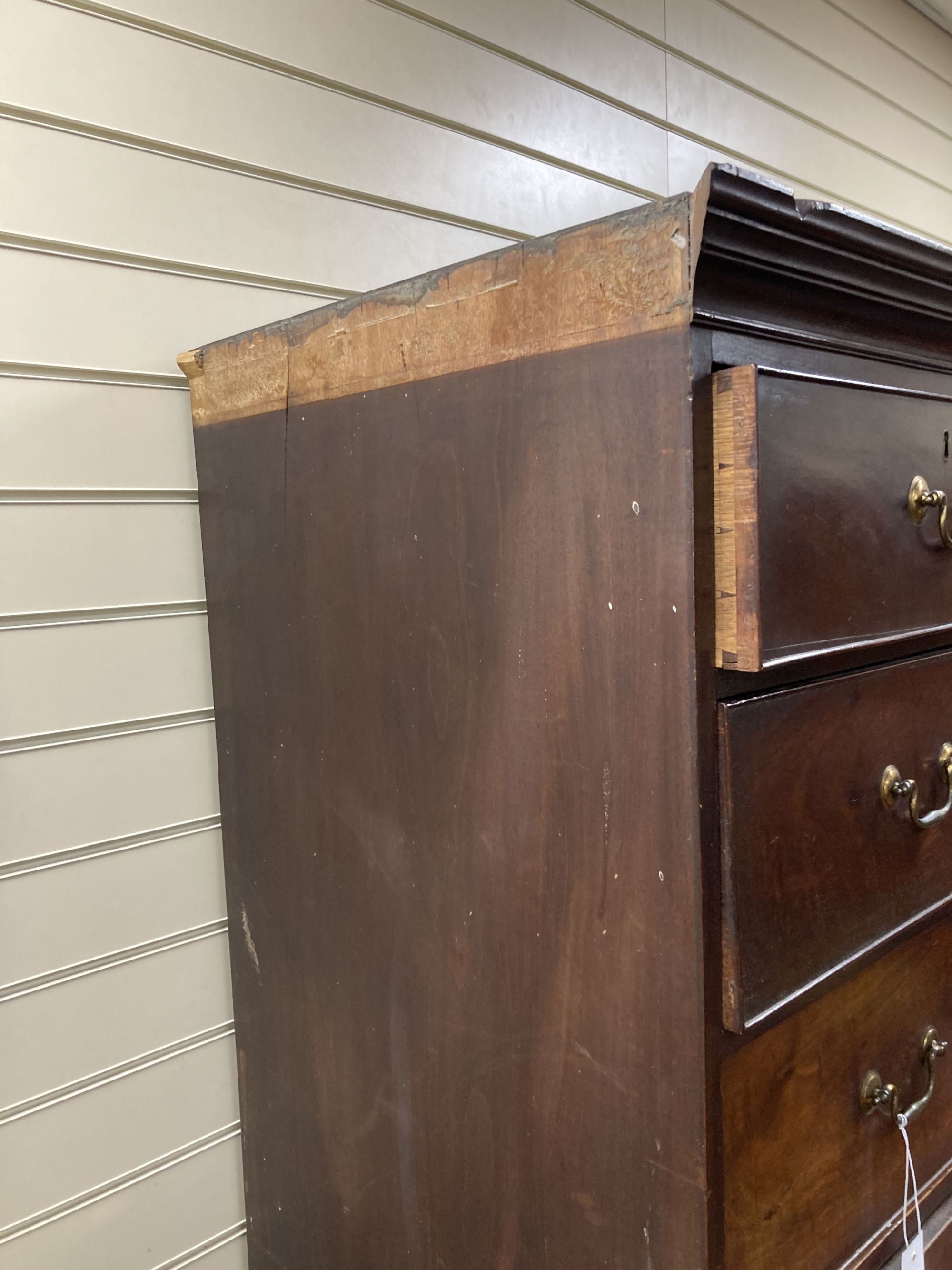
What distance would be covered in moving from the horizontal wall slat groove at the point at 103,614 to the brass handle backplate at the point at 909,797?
71cm

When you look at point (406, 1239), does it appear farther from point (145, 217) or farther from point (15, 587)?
point (145, 217)

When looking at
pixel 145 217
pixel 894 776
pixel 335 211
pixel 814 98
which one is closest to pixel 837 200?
pixel 814 98

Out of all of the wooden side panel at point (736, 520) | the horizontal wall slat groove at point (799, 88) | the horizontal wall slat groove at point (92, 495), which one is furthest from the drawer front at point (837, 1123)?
the horizontal wall slat groove at point (799, 88)

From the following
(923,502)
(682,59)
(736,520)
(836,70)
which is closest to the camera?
(736,520)

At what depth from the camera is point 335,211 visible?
1125 millimetres

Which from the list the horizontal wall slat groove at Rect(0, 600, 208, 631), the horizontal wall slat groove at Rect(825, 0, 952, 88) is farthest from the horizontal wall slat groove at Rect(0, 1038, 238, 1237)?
the horizontal wall slat groove at Rect(825, 0, 952, 88)

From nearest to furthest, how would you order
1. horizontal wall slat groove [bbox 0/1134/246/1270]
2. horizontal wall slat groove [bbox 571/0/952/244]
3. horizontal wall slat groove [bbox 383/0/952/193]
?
horizontal wall slat groove [bbox 0/1134/246/1270]
horizontal wall slat groove [bbox 383/0/952/193]
horizontal wall slat groove [bbox 571/0/952/244]

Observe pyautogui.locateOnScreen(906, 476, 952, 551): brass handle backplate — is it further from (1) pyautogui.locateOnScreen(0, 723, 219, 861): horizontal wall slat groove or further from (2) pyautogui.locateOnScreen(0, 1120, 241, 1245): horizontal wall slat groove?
(2) pyautogui.locateOnScreen(0, 1120, 241, 1245): horizontal wall slat groove

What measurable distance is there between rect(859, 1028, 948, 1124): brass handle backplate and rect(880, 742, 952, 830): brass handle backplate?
0.21 meters

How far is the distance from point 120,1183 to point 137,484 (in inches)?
29.7

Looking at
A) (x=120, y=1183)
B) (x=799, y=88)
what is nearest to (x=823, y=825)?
(x=120, y=1183)

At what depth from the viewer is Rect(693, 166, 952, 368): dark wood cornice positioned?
0.50 metres

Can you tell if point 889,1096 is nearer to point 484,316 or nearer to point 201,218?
point 484,316

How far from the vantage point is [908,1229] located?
2.59 ft
